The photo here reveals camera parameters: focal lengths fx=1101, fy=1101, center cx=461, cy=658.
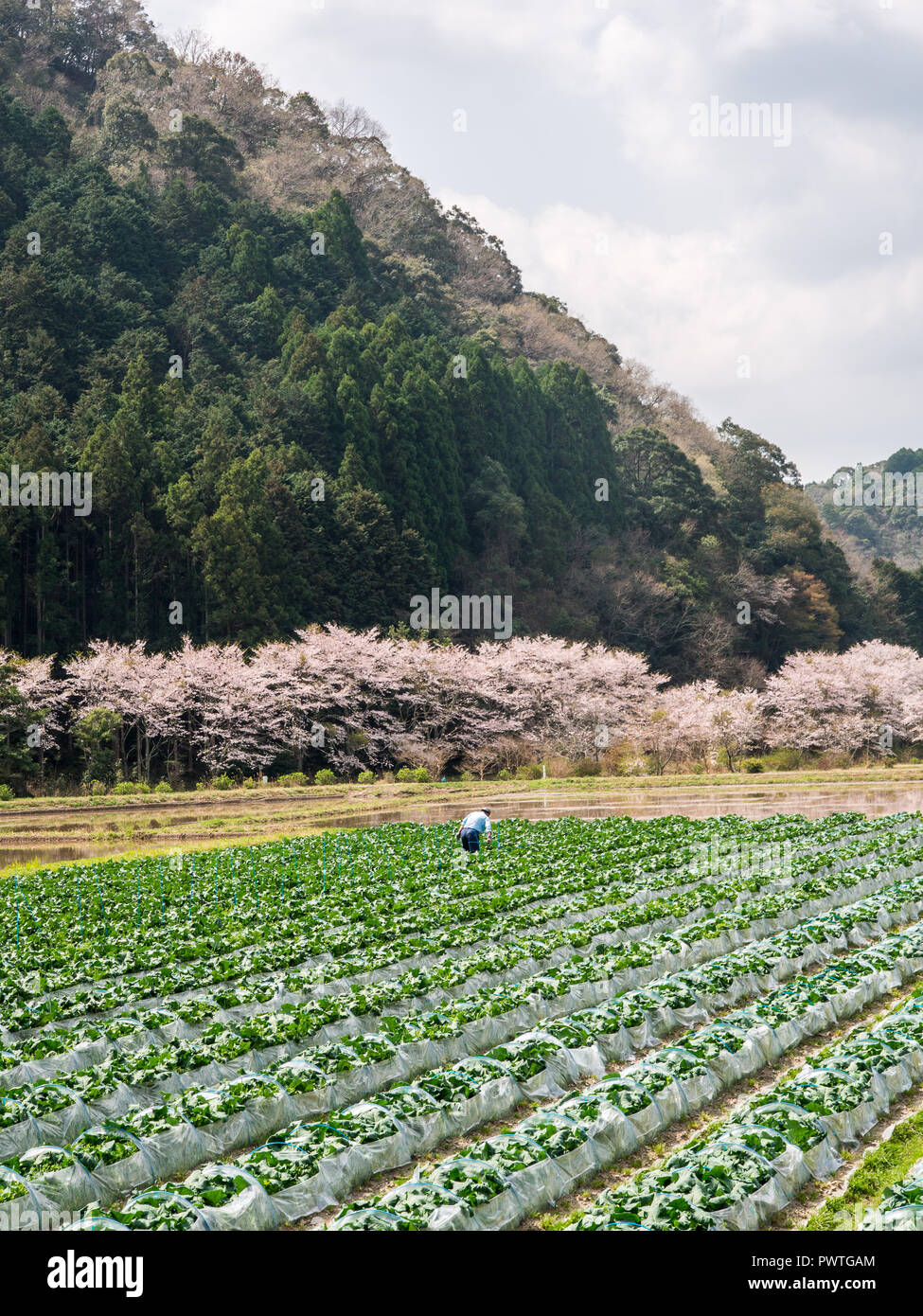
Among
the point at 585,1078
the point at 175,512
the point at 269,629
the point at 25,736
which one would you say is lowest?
the point at 585,1078

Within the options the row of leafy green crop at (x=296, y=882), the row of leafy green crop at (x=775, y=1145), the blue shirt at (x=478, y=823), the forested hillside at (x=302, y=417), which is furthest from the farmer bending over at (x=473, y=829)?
the forested hillside at (x=302, y=417)

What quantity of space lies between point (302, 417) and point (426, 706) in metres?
19.4

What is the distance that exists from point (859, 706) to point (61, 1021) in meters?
42.9

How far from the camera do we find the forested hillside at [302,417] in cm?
4900

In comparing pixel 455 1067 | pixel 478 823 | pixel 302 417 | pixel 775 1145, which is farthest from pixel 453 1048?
pixel 302 417

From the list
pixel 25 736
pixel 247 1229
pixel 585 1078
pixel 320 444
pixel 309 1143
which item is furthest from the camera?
pixel 320 444

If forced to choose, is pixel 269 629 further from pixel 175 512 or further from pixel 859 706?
pixel 859 706

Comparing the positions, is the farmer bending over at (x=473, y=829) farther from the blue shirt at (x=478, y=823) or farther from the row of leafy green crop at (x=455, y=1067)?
the row of leafy green crop at (x=455, y=1067)

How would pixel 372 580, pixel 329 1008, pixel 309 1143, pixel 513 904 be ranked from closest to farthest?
pixel 309 1143
pixel 329 1008
pixel 513 904
pixel 372 580

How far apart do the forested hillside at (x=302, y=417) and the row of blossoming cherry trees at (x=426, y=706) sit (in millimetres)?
4339

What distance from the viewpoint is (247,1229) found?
7500 mm

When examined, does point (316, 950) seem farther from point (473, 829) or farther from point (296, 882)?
point (473, 829)

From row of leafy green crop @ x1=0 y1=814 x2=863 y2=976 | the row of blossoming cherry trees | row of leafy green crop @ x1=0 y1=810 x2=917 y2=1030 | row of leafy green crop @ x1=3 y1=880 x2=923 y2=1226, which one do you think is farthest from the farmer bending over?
the row of blossoming cherry trees

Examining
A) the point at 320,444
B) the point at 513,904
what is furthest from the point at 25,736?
the point at 513,904
